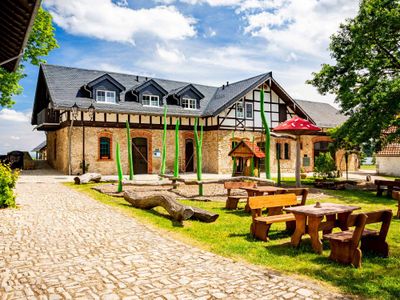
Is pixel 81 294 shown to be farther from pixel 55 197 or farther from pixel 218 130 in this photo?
pixel 218 130

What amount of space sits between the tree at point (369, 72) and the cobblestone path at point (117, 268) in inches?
453

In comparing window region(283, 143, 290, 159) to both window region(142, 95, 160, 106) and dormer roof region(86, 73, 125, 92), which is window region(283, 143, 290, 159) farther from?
dormer roof region(86, 73, 125, 92)

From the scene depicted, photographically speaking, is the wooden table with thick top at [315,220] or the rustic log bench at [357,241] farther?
the wooden table with thick top at [315,220]

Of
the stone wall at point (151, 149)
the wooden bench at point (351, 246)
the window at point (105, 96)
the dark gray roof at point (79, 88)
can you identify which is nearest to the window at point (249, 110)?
the stone wall at point (151, 149)

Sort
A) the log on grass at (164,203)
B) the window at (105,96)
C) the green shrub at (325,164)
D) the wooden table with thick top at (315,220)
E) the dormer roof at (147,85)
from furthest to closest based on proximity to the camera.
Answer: the dormer roof at (147,85) < the window at (105,96) < the green shrub at (325,164) < the log on grass at (164,203) < the wooden table with thick top at (315,220)

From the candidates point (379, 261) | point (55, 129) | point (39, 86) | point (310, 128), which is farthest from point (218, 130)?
point (379, 261)

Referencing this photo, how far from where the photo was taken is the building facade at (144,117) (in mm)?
20625

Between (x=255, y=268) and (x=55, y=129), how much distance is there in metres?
23.5

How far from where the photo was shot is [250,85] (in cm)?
2355

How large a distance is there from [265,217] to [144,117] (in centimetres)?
Result: 1713

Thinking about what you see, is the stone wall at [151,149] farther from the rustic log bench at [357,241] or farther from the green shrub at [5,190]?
the rustic log bench at [357,241]

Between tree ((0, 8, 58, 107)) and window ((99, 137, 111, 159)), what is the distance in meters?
5.56

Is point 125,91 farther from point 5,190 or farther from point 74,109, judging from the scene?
point 5,190

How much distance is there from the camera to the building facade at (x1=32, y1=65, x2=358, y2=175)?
20.6 metres
